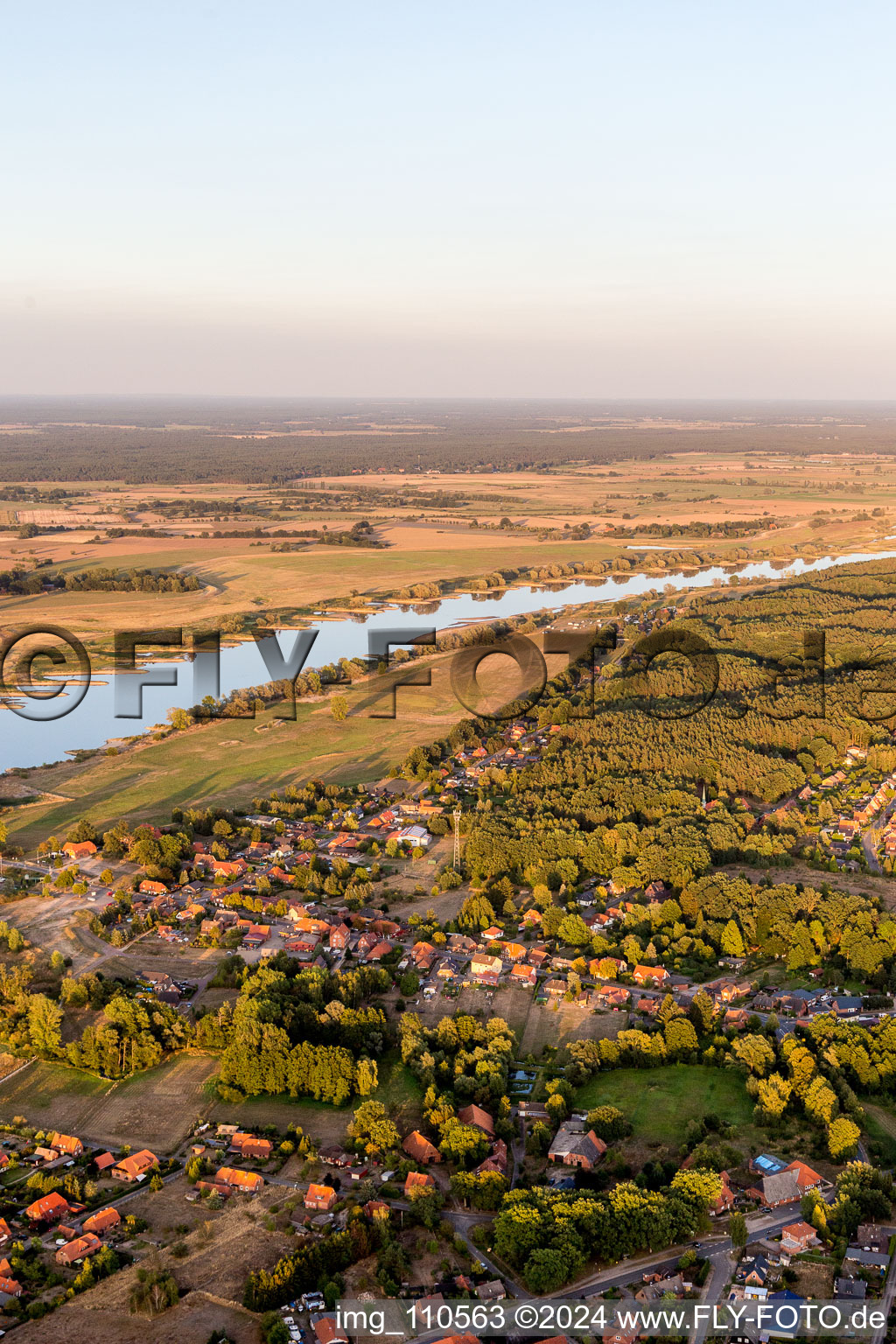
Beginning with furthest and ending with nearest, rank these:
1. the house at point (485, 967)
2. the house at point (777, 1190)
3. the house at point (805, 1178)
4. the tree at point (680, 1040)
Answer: the house at point (485, 967) < the tree at point (680, 1040) < the house at point (805, 1178) < the house at point (777, 1190)

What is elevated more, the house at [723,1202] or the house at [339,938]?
the house at [339,938]

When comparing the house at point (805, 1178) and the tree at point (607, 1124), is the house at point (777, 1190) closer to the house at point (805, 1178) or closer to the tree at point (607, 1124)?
the house at point (805, 1178)

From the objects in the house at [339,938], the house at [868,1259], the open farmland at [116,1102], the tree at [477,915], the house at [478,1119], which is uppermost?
the tree at [477,915]

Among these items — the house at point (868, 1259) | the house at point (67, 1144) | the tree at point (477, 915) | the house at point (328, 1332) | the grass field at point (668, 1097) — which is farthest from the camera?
the tree at point (477, 915)

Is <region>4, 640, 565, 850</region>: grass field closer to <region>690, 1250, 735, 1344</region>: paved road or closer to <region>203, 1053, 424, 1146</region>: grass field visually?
<region>203, 1053, 424, 1146</region>: grass field

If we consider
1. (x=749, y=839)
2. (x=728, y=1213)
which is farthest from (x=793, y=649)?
(x=728, y=1213)

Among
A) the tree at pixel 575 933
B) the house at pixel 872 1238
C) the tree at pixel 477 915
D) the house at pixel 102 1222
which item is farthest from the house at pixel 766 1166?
the house at pixel 102 1222

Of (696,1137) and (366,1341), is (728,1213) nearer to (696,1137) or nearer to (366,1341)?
(696,1137)

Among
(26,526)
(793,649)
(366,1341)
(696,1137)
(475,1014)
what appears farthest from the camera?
(26,526)
